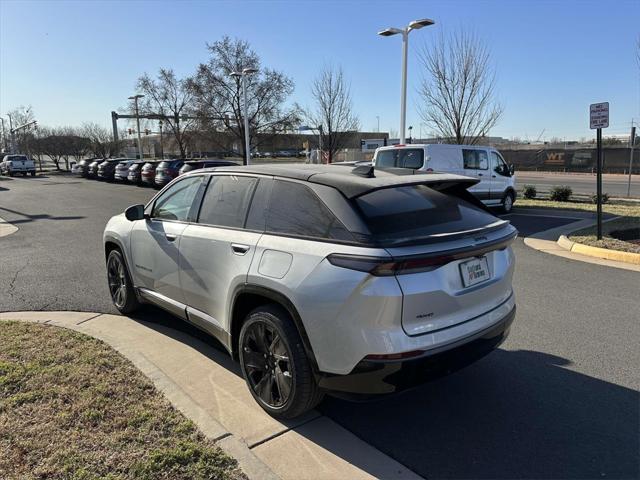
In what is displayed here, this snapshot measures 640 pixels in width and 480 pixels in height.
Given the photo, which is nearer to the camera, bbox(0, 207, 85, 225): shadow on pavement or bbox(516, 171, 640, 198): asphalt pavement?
bbox(0, 207, 85, 225): shadow on pavement

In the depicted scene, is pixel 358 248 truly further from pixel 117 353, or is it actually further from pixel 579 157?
pixel 579 157

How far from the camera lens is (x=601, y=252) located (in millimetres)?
8055

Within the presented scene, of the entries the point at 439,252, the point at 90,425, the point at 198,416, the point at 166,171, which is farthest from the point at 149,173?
the point at 439,252

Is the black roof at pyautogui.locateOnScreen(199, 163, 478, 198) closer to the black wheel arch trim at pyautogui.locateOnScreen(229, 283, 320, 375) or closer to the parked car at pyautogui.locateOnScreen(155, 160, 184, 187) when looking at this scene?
the black wheel arch trim at pyautogui.locateOnScreen(229, 283, 320, 375)

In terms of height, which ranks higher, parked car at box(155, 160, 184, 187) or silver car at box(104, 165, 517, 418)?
parked car at box(155, 160, 184, 187)

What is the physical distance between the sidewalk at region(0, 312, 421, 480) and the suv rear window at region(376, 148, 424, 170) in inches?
360

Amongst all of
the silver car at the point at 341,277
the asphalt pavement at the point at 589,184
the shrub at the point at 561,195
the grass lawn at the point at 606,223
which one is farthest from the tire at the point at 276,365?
the asphalt pavement at the point at 589,184

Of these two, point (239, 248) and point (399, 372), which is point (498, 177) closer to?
point (239, 248)

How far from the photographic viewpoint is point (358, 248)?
8.98 feet

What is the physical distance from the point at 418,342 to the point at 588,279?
202 inches

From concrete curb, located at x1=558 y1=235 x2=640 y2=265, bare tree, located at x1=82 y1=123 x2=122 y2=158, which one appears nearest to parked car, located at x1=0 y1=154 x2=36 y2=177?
bare tree, located at x1=82 y1=123 x2=122 y2=158

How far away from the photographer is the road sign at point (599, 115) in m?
8.70

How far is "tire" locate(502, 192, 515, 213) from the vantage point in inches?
572

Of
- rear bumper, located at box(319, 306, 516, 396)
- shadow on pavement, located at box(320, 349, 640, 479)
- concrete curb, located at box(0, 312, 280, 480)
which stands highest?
rear bumper, located at box(319, 306, 516, 396)
